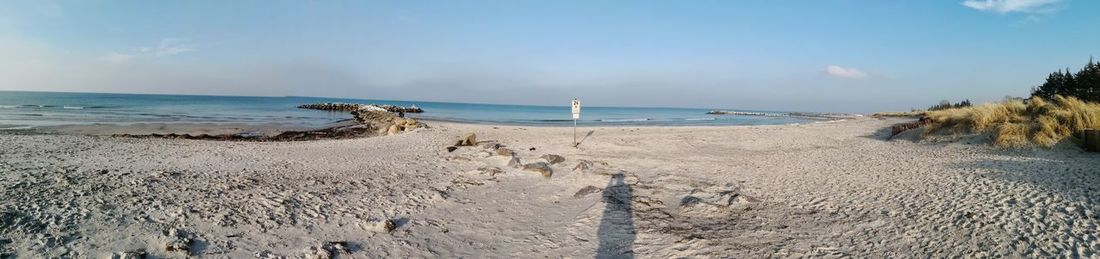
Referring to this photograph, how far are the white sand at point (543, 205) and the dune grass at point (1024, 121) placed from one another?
0.99 meters

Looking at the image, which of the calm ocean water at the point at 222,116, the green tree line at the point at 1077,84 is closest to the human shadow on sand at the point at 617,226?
the green tree line at the point at 1077,84

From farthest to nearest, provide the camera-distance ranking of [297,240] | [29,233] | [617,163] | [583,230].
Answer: [617,163], [583,230], [297,240], [29,233]

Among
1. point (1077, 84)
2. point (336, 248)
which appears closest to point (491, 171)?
point (336, 248)

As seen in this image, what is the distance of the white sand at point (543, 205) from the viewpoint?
17.5 ft

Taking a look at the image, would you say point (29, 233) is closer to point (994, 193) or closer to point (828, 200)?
point (828, 200)

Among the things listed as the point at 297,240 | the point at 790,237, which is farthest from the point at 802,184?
the point at 297,240

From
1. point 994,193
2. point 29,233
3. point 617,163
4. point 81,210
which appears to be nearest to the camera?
point 29,233

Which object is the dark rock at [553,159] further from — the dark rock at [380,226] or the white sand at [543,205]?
the dark rock at [380,226]

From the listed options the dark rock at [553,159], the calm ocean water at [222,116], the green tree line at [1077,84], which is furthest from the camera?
the calm ocean water at [222,116]

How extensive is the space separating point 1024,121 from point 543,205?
46.0ft

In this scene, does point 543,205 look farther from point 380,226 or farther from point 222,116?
point 222,116

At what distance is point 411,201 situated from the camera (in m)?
7.64

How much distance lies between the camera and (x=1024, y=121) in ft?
44.7

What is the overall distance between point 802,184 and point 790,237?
12.1ft
